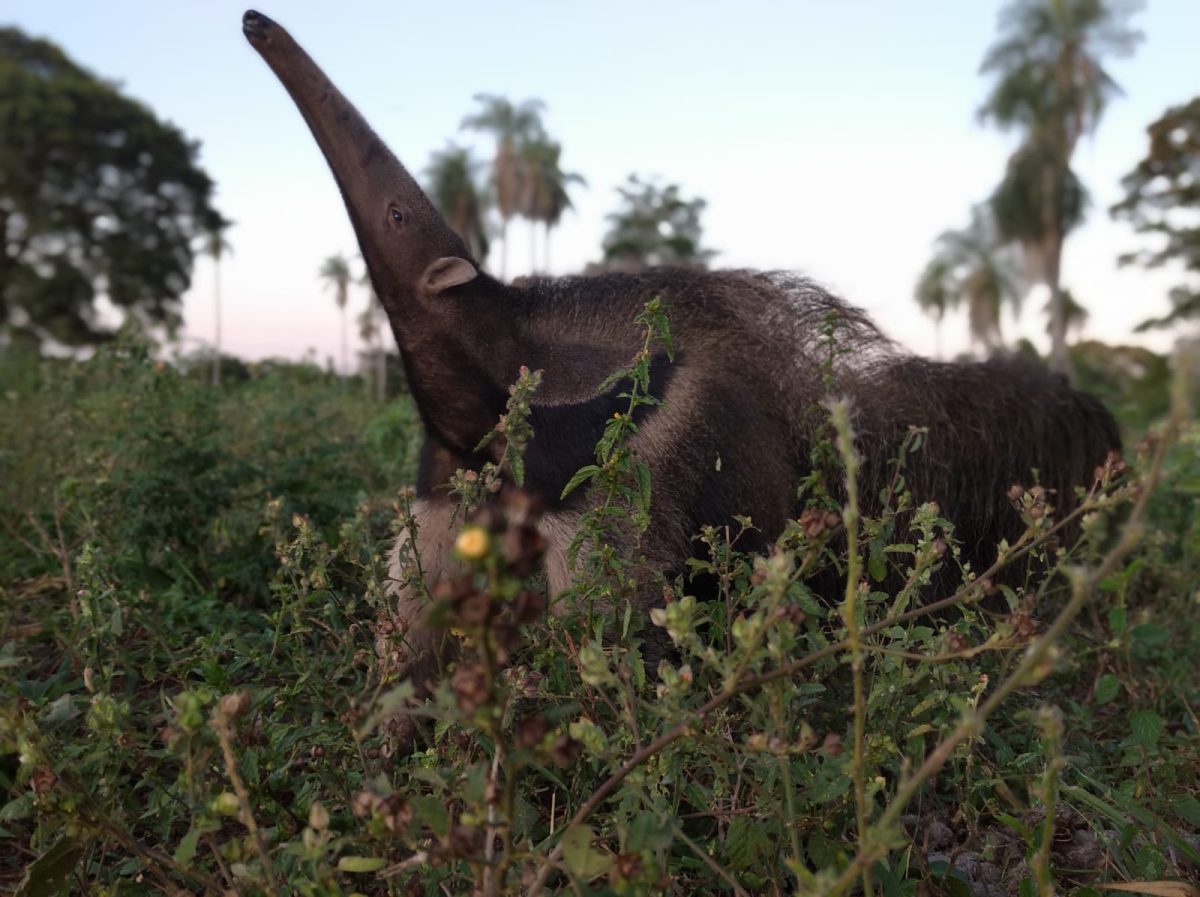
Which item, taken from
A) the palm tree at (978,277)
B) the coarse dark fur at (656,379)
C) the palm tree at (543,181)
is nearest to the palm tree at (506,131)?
the palm tree at (543,181)

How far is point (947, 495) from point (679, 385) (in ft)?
4.48

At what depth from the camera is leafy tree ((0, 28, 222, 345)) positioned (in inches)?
1339

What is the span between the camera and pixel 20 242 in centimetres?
3509

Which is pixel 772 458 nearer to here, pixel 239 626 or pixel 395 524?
pixel 395 524

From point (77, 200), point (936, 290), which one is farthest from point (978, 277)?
point (77, 200)

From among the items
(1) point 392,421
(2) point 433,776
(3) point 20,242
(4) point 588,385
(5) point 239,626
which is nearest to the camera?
(2) point 433,776

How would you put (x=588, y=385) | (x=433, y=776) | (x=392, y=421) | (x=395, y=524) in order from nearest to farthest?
(x=433, y=776) < (x=395, y=524) < (x=588, y=385) < (x=392, y=421)

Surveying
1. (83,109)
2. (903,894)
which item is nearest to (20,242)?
(83,109)

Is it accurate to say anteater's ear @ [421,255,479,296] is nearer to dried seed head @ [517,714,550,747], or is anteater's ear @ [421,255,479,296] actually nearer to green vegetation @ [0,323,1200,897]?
green vegetation @ [0,323,1200,897]

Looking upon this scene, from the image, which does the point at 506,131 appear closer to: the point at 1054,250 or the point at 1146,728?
the point at 1054,250

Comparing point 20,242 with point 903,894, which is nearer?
point 903,894

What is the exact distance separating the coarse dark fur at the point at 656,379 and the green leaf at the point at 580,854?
1542 millimetres

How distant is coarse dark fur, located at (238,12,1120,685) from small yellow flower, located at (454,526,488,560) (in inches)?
74.1

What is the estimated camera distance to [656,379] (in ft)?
10.7
